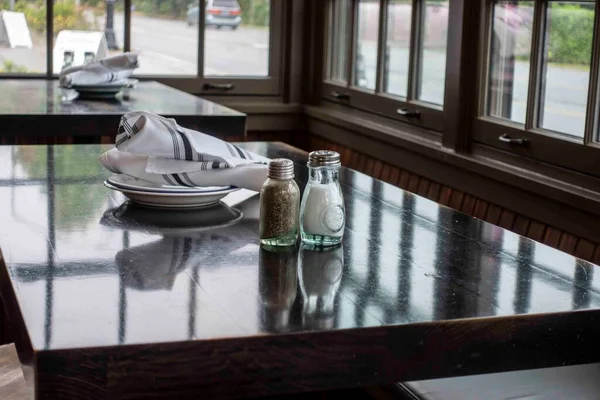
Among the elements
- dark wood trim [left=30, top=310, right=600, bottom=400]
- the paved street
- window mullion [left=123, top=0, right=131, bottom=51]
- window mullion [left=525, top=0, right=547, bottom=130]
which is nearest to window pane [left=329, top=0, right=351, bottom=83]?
the paved street

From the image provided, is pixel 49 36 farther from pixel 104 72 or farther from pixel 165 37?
pixel 104 72

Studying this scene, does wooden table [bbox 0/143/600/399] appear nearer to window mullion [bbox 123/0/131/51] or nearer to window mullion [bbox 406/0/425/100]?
window mullion [bbox 406/0/425/100]

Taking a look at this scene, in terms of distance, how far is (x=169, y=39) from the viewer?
196 inches

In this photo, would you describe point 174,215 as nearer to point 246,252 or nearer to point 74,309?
point 246,252

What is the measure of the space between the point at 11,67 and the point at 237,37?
116 centimetres

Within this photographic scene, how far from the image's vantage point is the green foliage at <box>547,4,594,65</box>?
2.88 m

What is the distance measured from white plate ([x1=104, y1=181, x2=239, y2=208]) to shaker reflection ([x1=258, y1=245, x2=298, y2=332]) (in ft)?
1.02

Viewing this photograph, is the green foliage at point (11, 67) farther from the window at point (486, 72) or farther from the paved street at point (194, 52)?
the window at point (486, 72)

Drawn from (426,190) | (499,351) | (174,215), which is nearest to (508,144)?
(426,190)

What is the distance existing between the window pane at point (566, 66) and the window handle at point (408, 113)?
893 millimetres

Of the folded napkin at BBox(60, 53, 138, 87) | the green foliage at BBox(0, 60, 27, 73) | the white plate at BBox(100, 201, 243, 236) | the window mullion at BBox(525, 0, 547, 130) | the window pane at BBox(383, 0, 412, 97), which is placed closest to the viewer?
the white plate at BBox(100, 201, 243, 236)

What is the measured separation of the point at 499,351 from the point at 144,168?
89 centimetres

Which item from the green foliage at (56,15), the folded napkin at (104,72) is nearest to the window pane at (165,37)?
the green foliage at (56,15)

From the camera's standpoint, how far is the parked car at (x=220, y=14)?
4.97m
